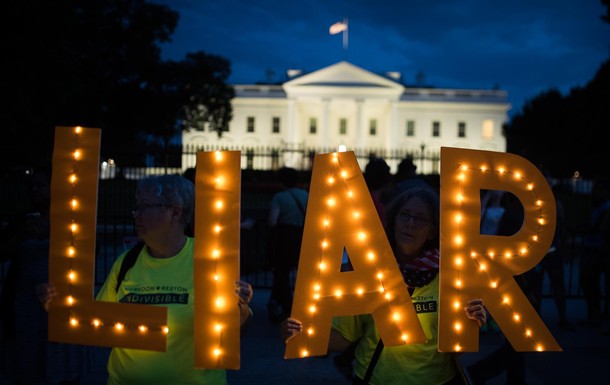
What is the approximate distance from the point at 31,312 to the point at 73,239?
4.36 feet

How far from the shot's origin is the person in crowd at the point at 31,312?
11.1 feet

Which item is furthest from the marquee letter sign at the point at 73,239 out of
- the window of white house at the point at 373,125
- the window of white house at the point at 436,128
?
the window of white house at the point at 436,128

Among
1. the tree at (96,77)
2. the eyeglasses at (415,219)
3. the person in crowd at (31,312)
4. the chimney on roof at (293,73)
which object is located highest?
the chimney on roof at (293,73)

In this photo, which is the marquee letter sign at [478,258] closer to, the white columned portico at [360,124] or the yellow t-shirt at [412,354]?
the yellow t-shirt at [412,354]

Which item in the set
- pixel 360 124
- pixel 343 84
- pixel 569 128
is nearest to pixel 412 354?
pixel 569 128

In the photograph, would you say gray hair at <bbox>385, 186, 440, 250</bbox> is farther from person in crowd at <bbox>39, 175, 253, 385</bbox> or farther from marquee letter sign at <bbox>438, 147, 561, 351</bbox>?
person in crowd at <bbox>39, 175, 253, 385</bbox>

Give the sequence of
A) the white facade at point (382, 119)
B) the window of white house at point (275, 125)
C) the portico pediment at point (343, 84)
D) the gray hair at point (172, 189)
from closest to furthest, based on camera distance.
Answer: the gray hair at point (172, 189) < the portico pediment at point (343, 84) < the white facade at point (382, 119) < the window of white house at point (275, 125)

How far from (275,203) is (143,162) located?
7712 millimetres

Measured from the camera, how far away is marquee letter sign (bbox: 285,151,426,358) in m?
2.30

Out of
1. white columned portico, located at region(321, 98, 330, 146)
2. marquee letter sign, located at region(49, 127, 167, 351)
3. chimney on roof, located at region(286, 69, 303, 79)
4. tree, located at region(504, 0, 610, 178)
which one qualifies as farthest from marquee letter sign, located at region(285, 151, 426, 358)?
chimney on roof, located at region(286, 69, 303, 79)

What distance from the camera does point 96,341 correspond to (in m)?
2.35

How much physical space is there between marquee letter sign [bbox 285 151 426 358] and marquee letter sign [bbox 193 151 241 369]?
279 mm

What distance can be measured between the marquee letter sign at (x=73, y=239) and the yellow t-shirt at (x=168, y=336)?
7.1 inches

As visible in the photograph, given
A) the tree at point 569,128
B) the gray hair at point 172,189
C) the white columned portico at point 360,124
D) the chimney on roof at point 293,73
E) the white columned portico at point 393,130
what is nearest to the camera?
the gray hair at point 172,189
